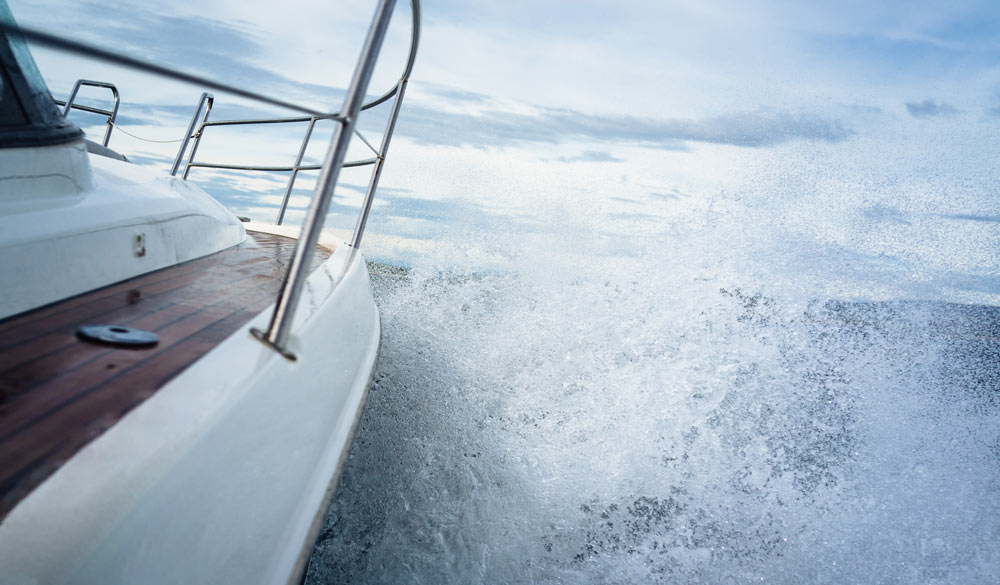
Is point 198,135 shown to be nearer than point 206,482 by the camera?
No

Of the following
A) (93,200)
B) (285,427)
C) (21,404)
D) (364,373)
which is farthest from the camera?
(364,373)

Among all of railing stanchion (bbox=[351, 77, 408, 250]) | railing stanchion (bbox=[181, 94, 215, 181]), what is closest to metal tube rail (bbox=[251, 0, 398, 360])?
railing stanchion (bbox=[351, 77, 408, 250])

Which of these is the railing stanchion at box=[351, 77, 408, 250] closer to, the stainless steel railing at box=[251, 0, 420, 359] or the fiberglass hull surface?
the fiberglass hull surface

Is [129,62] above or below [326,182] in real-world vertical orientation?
above

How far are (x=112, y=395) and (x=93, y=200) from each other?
1.15 meters

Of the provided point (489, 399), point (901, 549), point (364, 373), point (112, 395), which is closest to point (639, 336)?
point (489, 399)

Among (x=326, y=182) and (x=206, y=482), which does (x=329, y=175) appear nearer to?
(x=326, y=182)

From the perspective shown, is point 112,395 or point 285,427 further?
point 285,427

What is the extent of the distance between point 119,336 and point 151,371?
0.78 ft

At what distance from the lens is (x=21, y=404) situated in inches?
36.9

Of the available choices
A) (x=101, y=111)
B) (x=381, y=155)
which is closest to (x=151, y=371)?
(x=381, y=155)

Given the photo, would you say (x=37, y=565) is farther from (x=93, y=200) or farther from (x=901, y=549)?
(x=901, y=549)

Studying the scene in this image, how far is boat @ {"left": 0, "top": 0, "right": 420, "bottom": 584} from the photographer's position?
0.73 meters

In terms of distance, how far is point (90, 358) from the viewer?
3.65 feet
